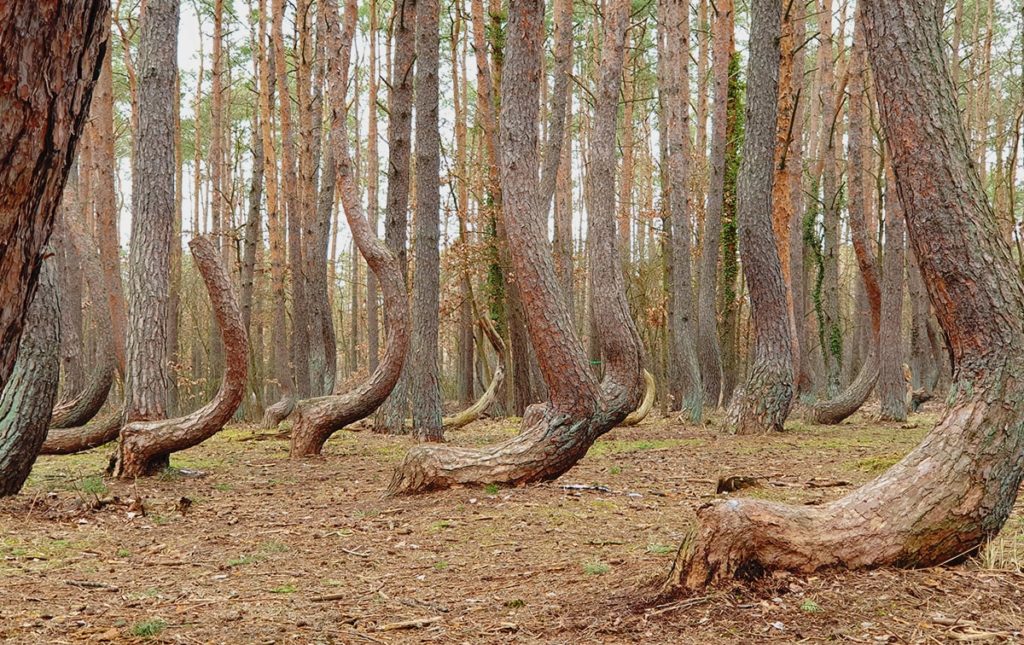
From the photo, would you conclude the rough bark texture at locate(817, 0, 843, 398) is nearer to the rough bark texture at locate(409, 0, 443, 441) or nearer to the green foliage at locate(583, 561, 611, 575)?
the rough bark texture at locate(409, 0, 443, 441)

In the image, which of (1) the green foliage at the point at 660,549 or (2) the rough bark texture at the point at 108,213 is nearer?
(1) the green foliage at the point at 660,549

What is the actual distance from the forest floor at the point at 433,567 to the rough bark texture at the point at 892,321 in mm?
4211

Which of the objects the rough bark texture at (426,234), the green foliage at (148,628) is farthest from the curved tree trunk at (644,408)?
the green foliage at (148,628)

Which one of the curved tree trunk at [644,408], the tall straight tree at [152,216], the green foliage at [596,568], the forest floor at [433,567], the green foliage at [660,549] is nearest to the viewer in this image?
the forest floor at [433,567]

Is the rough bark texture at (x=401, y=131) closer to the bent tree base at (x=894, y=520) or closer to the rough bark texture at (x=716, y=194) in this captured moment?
the rough bark texture at (x=716, y=194)

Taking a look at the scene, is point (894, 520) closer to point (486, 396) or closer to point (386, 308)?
point (386, 308)

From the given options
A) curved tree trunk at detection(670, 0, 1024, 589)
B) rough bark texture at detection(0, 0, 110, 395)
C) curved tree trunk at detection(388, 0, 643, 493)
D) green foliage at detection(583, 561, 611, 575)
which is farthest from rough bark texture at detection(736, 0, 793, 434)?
rough bark texture at detection(0, 0, 110, 395)

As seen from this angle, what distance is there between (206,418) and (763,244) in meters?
6.63

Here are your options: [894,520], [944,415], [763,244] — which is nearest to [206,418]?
[894,520]

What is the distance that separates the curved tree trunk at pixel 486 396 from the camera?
13289 mm

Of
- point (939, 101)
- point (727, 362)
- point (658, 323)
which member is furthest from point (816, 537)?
point (658, 323)

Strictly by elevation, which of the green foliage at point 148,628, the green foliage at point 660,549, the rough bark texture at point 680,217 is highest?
the rough bark texture at point 680,217

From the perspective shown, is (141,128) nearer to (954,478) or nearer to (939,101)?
(939,101)

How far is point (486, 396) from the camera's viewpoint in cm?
1375
